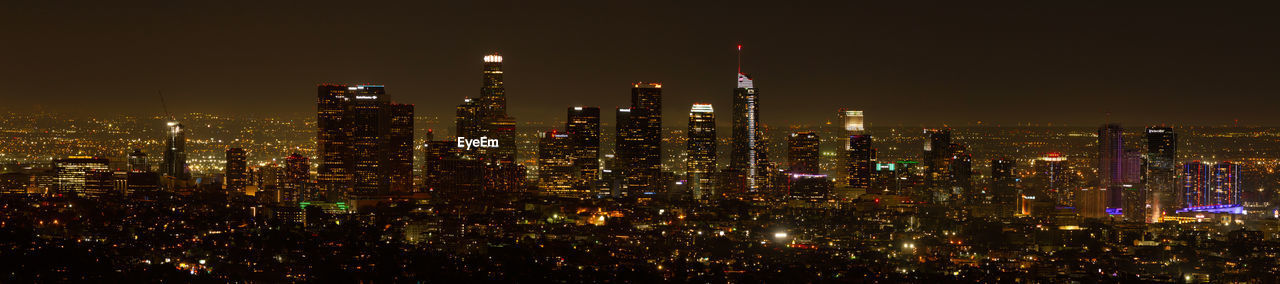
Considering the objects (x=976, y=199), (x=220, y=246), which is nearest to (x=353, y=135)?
(x=976, y=199)

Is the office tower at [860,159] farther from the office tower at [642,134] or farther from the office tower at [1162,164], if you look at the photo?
the office tower at [1162,164]

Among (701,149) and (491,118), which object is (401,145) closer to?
(491,118)

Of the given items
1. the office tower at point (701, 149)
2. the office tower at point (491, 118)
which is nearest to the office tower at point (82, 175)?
the office tower at point (491, 118)

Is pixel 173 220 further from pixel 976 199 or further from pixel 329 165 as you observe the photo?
pixel 976 199

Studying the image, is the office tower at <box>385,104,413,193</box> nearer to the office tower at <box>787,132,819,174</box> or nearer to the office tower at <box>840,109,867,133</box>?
the office tower at <box>787,132,819,174</box>

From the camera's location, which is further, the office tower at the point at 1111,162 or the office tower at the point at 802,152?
the office tower at the point at 802,152

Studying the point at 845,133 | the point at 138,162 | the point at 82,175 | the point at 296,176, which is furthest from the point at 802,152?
the point at 82,175
